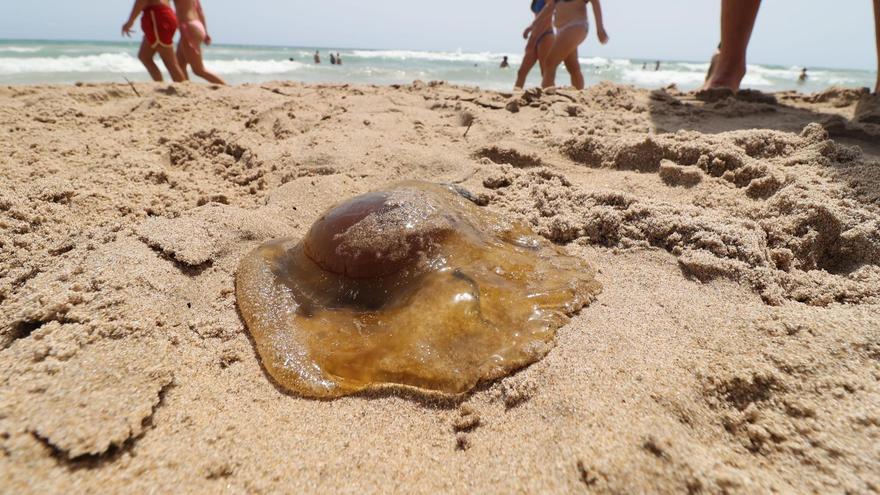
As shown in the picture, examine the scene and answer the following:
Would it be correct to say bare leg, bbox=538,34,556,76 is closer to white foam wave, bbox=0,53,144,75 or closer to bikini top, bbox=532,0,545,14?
bikini top, bbox=532,0,545,14

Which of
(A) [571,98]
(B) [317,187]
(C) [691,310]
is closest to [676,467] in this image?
(C) [691,310]

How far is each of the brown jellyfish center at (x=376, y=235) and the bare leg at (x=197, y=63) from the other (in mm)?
5189

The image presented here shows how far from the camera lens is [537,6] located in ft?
22.8

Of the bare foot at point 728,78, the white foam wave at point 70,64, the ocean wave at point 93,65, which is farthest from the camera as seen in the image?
the ocean wave at point 93,65

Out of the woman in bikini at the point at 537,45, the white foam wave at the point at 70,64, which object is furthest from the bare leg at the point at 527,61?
the white foam wave at the point at 70,64

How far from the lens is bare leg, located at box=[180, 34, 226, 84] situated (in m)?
5.99

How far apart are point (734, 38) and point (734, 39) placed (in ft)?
0.03

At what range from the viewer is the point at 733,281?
1.70m

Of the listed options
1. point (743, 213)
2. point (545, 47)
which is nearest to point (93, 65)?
point (545, 47)

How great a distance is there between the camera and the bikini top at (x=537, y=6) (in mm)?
6848

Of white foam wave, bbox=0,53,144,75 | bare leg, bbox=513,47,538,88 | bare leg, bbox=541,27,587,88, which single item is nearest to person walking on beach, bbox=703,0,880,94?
bare leg, bbox=541,27,587,88

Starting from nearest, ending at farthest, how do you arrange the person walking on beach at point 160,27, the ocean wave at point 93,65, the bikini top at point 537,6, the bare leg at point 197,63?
the person walking on beach at point 160,27
the bare leg at point 197,63
the bikini top at point 537,6
the ocean wave at point 93,65

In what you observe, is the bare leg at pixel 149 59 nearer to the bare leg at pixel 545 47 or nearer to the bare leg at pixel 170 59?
the bare leg at pixel 170 59

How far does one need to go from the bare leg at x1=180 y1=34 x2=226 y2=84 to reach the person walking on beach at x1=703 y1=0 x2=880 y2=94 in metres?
6.04
